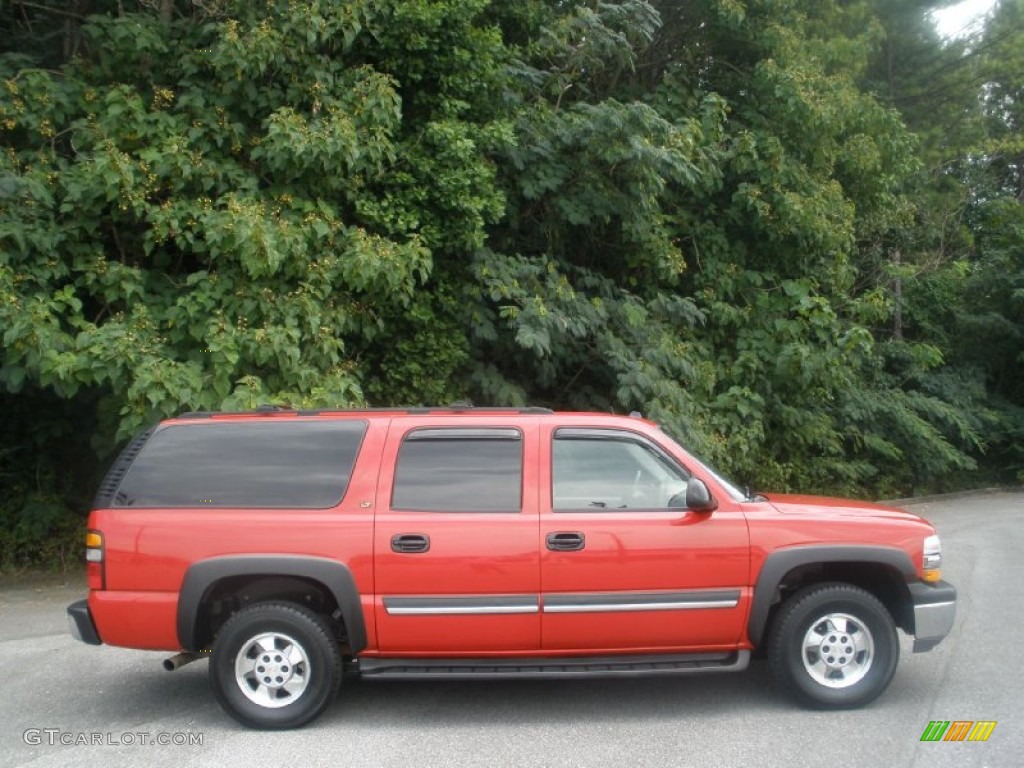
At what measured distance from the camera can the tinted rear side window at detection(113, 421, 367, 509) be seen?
18.7 feet

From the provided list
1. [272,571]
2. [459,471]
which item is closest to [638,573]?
[459,471]

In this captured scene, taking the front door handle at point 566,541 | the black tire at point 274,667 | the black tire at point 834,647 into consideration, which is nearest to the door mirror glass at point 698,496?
the front door handle at point 566,541

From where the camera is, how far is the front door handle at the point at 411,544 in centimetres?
555

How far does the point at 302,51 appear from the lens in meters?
9.28

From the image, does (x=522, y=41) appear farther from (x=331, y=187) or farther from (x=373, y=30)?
(x=331, y=187)

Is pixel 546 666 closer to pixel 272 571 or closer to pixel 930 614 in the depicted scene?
pixel 272 571

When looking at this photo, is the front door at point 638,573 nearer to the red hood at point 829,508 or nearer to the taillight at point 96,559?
the red hood at point 829,508

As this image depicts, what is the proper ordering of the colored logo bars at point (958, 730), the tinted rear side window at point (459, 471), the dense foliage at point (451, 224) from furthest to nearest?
the dense foliage at point (451, 224)
the tinted rear side window at point (459, 471)
the colored logo bars at point (958, 730)

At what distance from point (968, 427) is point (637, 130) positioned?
412 inches

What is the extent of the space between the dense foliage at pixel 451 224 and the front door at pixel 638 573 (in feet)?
12.2

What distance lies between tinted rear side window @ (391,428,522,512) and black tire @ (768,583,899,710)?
1820mm

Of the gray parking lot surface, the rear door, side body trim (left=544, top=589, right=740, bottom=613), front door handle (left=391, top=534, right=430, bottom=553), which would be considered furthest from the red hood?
front door handle (left=391, top=534, right=430, bottom=553)

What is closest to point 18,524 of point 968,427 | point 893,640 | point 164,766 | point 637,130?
point 164,766

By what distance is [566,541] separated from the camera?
558cm
